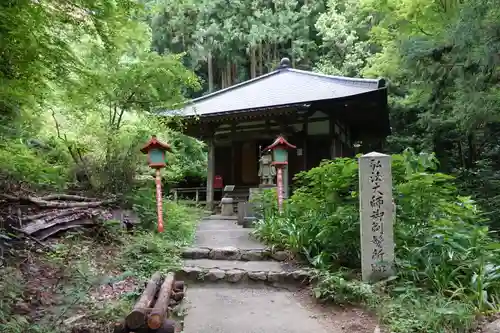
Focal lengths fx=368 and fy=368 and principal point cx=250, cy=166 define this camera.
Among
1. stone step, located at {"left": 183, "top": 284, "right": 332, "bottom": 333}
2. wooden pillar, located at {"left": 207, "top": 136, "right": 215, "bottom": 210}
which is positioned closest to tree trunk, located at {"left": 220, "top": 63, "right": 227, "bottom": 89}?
wooden pillar, located at {"left": 207, "top": 136, "right": 215, "bottom": 210}

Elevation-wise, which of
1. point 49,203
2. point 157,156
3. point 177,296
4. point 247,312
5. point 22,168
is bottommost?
point 247,312

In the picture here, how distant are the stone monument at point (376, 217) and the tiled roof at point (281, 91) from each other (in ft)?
17.6

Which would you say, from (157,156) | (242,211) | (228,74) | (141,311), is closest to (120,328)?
(141,311)

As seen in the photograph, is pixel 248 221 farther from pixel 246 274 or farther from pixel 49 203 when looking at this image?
pixel 49 203

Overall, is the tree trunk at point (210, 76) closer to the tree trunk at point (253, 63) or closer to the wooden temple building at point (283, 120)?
the tree trunk at point (253, 63)

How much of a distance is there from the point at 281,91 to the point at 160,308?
10.6 m

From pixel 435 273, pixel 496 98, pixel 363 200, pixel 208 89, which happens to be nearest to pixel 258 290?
pixel 363 200

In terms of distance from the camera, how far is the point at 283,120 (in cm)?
1145

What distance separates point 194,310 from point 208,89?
2390cm

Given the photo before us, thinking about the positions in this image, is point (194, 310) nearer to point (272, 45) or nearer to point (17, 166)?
point (17, 166)

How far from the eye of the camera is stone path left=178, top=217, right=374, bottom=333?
3.77 meters

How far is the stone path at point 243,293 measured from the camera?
377 centimetres

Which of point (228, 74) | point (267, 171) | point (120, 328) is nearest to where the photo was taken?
point (120, 328)

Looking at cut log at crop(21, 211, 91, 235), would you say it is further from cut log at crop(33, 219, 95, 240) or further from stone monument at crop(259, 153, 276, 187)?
stone monument at crop(259, 153, 276, 187)
